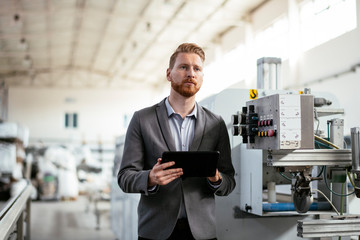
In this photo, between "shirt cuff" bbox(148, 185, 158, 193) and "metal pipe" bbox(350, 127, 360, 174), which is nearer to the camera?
"shirt cuff" bbox(148, 185, 158, 193)

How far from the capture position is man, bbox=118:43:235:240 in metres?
1.63

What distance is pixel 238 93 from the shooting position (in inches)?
105

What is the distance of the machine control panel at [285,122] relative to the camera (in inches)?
71.0

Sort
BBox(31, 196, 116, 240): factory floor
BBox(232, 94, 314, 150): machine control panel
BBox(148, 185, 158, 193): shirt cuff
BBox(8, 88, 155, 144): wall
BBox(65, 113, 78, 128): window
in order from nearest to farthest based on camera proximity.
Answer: BBox(148, 185, 158, 193): shirt cuff, BBox(232, 94, 314, 150): machine control panel, BBox(31, 196, 116, 240): factory floor, BBox(8, 88, 155, 144): wall, BBox(65, 113, 78, 128): window

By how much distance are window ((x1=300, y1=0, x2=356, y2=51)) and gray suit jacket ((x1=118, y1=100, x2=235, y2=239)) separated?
5293 millimetres

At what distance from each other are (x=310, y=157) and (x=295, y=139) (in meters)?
0.14

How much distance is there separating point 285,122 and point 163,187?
0.60 meters

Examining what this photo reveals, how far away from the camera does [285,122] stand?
5.92 feet

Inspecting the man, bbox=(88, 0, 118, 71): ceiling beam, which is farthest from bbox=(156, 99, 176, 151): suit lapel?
bbox=(88, 0, 118, 71): ceiling beam

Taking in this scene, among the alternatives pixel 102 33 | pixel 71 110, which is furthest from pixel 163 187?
pixel 71 110

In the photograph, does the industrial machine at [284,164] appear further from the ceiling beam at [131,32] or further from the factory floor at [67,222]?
the ceiling beam at [131,32]

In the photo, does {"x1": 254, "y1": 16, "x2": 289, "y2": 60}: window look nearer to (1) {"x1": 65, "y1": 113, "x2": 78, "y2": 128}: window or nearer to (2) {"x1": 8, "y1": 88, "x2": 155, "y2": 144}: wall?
(2) {"x1": 8, "y1": 88, "x2": 155, "y2": 144}: wall

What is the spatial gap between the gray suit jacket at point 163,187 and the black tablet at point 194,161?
15 cm

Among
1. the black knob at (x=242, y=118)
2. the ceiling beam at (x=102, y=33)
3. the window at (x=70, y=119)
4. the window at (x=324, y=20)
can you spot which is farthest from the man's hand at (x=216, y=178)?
the window at (x=70, y=119)
